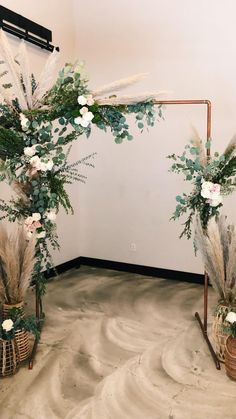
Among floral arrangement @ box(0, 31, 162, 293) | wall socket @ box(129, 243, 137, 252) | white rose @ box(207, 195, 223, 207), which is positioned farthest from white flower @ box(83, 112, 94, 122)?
wall socket @ box(129, 243, 137, 252)

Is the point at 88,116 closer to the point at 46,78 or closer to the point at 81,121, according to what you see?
the point at 81,121

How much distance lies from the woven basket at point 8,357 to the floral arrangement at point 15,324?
0.04 metres

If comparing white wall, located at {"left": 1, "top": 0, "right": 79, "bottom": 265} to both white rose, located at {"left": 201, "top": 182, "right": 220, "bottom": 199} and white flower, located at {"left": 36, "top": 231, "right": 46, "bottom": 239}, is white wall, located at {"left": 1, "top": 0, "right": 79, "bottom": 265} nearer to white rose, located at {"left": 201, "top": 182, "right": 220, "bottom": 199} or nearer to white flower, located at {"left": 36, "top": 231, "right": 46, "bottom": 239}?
white flower, located at {"left": 36, "top": 231, "right": 46, "bottom": 239}

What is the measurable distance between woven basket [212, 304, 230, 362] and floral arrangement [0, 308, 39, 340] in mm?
1183

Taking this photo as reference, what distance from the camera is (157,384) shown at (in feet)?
6.85

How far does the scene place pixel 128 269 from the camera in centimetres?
421

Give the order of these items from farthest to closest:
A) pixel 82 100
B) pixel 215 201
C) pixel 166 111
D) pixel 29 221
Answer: pixel 166 111
pixel 215 201
pixel 29 221
pixel 82 100

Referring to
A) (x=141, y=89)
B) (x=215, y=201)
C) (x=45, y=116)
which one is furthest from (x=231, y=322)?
(x=141, y=89)

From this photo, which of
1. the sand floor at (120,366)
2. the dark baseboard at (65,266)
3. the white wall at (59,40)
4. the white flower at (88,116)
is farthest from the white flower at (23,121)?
the dark baseboard at (65,266)

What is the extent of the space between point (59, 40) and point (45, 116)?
7.47 feet

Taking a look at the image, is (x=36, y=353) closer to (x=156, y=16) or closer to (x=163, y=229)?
(x=163, y=229)

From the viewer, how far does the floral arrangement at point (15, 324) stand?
2162 millimetres

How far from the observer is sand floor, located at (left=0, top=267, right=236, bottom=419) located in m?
1.89

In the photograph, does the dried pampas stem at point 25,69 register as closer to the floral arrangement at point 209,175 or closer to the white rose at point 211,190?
the floral arrangement at point 209,175
